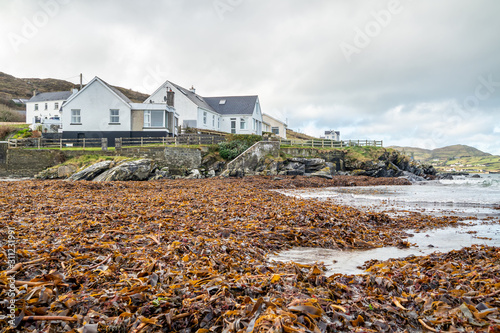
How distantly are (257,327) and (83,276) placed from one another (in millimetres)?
2238

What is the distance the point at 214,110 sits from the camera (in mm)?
46781

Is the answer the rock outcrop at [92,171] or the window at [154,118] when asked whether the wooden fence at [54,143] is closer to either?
the window at [154,118]

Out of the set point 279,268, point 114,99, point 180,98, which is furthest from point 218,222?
point 180,98

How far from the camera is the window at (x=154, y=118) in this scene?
A: 114 feet

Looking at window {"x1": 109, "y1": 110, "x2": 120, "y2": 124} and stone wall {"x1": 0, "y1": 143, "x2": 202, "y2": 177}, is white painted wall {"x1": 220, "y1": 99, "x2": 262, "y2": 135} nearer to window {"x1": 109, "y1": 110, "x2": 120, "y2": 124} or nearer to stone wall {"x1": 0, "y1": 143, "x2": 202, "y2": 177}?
stone wall {"x1": 0, "y1": 143, "x2": 202, "y2": 177}

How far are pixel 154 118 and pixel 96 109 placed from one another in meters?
6.86

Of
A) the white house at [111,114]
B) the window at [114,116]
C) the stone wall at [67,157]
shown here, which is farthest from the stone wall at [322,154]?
the window at [114,116]

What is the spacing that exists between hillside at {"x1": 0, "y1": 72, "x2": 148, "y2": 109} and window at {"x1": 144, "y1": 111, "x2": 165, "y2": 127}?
39073mm

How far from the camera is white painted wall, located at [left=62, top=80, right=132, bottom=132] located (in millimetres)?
34781

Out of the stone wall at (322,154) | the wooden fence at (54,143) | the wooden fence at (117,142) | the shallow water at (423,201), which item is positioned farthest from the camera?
the stone wall at (322,154)

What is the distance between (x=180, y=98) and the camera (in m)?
41.0

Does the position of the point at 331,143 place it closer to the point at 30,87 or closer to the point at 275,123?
the point at 275,123

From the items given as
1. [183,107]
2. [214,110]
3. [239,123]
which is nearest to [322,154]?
[239,123]

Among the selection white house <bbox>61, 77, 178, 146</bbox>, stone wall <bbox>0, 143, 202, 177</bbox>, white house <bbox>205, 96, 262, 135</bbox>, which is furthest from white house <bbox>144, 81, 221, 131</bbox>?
stone wall <bbox>0, 143, 202, 177</bbox>
